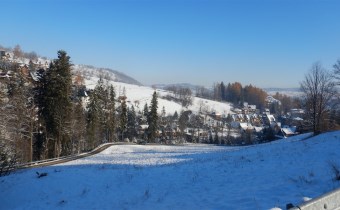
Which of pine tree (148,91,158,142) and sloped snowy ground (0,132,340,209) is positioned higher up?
pine tree (148,91,158,142)

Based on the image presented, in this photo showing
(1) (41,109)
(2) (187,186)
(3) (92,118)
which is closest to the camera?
(2) (187,186)

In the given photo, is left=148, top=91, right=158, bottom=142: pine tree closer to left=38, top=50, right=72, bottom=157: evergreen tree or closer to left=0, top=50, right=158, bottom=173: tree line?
left=0, top=50, right=158, bottom=173: tree line

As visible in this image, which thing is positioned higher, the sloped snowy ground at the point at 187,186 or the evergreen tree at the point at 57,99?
the evergreen tree at the point at 57,99

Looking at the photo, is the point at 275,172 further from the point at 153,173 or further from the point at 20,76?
the point at 20,76

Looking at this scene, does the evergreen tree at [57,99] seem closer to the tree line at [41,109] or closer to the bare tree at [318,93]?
the tree line at [41,109]

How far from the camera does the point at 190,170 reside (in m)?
19.1

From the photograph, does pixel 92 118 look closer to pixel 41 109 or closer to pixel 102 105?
pixel 102 105

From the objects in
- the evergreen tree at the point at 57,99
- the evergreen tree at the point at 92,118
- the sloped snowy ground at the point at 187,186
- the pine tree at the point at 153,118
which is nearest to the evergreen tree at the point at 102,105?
the evergreen tree at the point at 92,118

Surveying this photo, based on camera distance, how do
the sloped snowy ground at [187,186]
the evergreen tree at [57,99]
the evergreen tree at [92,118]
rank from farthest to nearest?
the evergreen tree at [92,118] → the evergreen tree at [57,99] → the sloped snowy ground at [187,186]

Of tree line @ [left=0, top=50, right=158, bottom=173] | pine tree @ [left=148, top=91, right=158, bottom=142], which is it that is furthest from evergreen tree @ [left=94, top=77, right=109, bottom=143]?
tree line @ [left=0, top=50, right=158, bottom=173]

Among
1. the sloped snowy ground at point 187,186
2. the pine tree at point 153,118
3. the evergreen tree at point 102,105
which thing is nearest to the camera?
the sloped snowy ground at point 187,186

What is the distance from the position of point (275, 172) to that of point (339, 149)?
6.30 meters

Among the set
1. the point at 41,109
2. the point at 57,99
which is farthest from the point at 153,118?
the point at 41,109

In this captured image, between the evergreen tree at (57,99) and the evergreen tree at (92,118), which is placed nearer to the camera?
the evergreen tree at (57,99)
